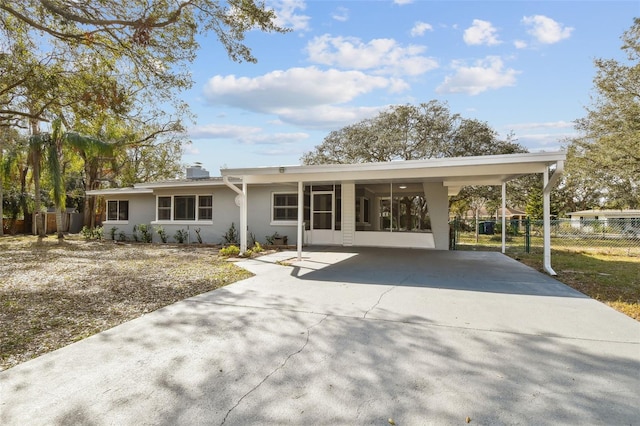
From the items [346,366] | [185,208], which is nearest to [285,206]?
[185,208]

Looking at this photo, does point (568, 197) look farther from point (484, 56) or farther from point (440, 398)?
A: point (440, 398)

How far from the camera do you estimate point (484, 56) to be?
10.7 m

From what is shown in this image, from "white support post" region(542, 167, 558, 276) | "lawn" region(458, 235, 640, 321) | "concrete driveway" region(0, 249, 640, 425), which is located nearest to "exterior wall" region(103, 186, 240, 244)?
"concrete driveway" region(0, 249, 640, 425)

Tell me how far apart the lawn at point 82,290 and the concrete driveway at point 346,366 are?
0.47 m

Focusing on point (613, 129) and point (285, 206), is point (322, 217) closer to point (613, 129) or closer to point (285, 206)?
point (285, 206)

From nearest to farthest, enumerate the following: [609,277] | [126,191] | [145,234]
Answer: [609,277], [145,234], [126,191]

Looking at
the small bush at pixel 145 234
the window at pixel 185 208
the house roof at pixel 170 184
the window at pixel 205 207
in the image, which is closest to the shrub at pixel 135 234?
the small bush at pixel 145 234

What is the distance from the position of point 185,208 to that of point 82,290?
30.8 ft

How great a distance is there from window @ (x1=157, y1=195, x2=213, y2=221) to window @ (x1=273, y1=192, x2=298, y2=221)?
2.96m

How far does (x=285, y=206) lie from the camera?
13875 mm

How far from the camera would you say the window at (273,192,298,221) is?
13.8 m

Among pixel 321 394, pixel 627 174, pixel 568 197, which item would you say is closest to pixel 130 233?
pixel 321 394

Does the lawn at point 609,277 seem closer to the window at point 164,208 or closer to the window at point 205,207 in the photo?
the window at point 205,207

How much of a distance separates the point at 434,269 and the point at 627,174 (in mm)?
14512
